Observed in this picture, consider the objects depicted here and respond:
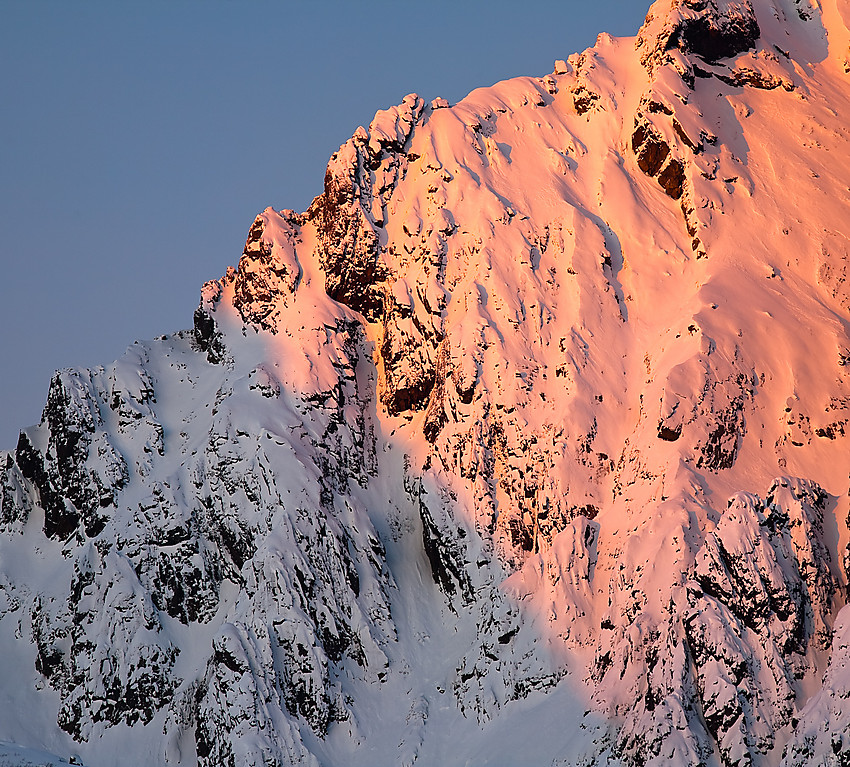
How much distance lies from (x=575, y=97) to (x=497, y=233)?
19.1 meters

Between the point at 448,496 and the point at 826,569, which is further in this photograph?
the point at 448,496

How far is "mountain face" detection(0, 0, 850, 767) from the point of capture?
112m

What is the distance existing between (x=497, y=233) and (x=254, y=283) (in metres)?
23.1

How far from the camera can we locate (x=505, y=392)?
130 meters

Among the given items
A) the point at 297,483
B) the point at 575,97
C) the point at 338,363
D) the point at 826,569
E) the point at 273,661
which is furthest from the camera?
the point at 575,97

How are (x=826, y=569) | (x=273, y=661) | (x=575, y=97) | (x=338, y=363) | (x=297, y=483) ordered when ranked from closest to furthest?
(x=826, y=569)
(x=273, y=661)
(x=297, y=483)
(x=338, y=363)
(x=575, y=97)

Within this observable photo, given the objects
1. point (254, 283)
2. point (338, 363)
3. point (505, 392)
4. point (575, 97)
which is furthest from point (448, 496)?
point (575, 97)

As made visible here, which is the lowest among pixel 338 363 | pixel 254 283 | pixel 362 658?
pixel 362 658

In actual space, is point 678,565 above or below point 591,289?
below

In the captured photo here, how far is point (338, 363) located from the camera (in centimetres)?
13988

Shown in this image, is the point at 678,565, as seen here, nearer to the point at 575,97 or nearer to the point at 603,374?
the point at 603,374

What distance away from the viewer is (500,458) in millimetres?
127812

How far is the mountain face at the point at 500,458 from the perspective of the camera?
4422 inches

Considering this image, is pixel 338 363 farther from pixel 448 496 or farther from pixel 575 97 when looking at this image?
pixel 575 97
